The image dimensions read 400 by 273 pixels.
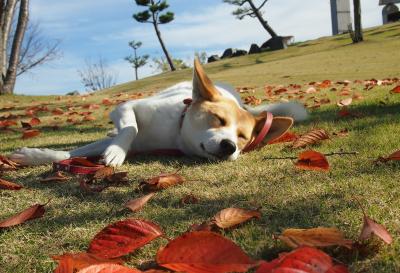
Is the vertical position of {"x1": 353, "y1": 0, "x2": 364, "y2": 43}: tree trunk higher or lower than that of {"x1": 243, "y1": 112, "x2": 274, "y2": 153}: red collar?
higher

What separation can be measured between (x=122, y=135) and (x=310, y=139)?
1224 mm

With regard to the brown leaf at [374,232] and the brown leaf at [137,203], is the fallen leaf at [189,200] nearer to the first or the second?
the brown leaf at [137,203]

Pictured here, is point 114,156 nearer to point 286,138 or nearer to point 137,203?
point 137,203

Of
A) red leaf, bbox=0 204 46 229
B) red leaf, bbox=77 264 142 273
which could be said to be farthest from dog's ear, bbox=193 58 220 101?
red leaf, bbox=77 264 142 273

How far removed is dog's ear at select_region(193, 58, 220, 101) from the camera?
295 centimetres

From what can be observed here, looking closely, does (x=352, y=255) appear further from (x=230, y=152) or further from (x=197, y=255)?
(x=230, y=152)

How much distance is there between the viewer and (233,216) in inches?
61.3

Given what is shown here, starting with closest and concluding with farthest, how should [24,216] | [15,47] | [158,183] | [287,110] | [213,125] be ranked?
[24,216] < [158,183] < [213,125] < [287,110] < [15,47]

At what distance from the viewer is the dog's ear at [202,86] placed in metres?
2.95

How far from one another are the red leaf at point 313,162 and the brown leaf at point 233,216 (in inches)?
29.8

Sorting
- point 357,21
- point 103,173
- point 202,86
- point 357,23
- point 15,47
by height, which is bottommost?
point 103,173

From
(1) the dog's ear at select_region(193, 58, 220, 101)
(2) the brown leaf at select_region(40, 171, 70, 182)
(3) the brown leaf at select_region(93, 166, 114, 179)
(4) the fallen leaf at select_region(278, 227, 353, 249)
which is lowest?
(4) the fallen leaf at select_region(278, 227, 353, 249)

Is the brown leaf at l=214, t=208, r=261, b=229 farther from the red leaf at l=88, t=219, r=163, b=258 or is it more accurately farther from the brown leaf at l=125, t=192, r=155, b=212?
the brown leaf at l=125, t=192, r=155, b=212

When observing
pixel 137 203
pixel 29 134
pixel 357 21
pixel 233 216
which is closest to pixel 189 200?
pixel 137 203
